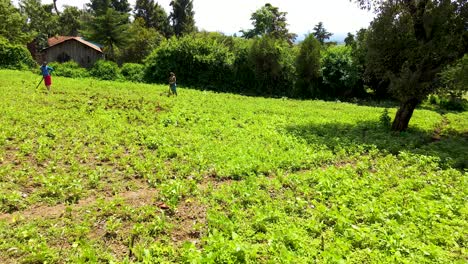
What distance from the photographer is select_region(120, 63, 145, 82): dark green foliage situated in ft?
88.6

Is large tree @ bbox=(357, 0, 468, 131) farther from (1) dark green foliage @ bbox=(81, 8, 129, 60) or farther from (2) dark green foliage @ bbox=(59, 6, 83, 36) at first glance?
(2) dark green foliage @ bbox=(59, 6, 83, 36)

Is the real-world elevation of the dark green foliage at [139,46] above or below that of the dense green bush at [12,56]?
above

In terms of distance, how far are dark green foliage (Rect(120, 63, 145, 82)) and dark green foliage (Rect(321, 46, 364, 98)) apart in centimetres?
1576

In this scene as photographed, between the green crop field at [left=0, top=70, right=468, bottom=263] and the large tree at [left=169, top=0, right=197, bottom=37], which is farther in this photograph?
the large tree at [left=169, top=0, right=197, bottom=37]

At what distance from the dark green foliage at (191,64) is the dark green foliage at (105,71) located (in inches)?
101

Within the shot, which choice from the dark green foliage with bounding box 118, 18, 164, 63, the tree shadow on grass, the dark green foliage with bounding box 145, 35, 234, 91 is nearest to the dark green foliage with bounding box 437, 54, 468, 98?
the tree shadow on grass

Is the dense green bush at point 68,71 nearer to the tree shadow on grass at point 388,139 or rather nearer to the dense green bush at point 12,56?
the dense green bush at point 12,56

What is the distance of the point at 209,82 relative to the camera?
93.0 ft

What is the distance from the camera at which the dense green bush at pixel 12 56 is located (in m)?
26.3

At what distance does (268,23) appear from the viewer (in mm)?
56281

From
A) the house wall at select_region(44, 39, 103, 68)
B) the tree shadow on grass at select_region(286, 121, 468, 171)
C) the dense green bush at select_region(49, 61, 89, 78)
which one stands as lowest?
the tree shadow on grass at select_region(286, 121, 468, 171)

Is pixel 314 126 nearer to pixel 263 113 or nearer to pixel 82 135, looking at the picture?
pixel 263 113

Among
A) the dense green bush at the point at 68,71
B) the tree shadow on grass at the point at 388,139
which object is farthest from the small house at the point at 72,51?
the tree shadow on grass at the point at 388,139

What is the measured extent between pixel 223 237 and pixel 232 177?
9.10ft
